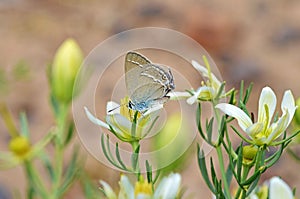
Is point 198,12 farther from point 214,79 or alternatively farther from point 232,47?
point 214,79

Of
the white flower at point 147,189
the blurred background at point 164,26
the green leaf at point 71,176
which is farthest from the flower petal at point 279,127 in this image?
the blurred background at point 164,26

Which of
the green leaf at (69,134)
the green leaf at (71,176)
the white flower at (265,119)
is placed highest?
the green leaf at (69,134)

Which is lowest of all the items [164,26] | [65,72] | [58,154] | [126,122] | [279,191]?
[279,191]

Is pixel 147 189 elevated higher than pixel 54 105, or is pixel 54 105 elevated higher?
pixel 54 105

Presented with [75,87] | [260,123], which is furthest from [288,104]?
[75,87]

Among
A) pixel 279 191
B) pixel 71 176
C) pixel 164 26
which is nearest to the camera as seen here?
pixel 279 191

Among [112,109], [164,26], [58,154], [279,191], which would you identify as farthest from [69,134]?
[164,26]

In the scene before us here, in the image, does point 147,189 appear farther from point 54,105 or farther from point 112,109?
point 54,105

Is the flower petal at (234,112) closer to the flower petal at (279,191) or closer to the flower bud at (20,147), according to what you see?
the flower petal at (279,191)
